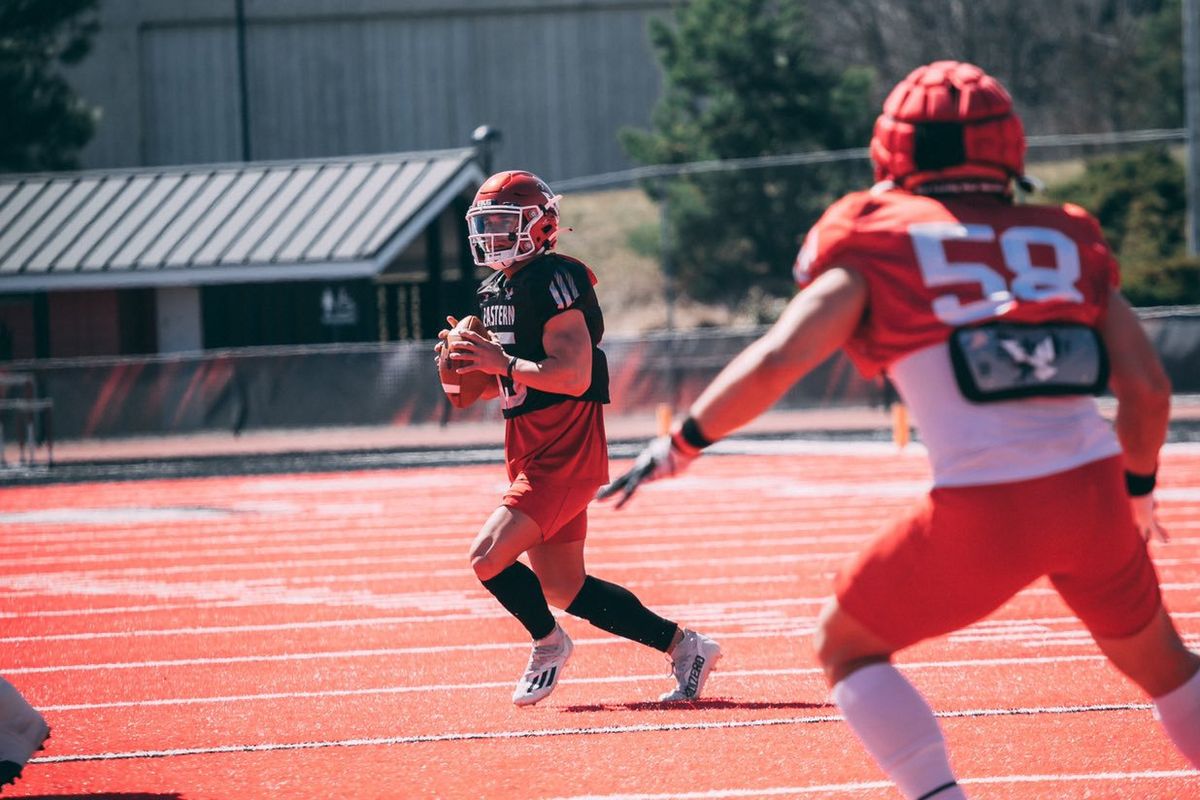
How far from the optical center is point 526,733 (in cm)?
580

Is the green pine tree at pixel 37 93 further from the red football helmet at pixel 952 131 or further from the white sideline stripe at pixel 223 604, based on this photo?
the red football helmet at pixel 952 131

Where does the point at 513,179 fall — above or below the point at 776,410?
above

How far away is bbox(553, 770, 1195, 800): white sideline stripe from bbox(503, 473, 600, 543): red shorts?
4.39ft

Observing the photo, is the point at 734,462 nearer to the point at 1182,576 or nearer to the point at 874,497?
the point at 874,497

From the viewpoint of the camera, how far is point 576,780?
16.7ft

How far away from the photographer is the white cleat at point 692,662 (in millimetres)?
6230

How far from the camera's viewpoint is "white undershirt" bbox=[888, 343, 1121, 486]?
3500 millimetres

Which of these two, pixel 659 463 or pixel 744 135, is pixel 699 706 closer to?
pixel 659 463

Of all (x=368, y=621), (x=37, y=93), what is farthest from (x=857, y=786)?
(x=37, y=93)

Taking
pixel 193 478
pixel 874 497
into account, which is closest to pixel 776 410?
pixel 193 478

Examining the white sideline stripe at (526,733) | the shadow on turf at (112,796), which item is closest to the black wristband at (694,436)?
the shadow on turf at (112,796)

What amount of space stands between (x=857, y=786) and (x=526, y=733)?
1289 mm

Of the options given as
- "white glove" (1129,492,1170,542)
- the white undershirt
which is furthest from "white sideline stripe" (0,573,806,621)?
the white undershirt

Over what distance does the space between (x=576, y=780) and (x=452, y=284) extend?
24.3m
